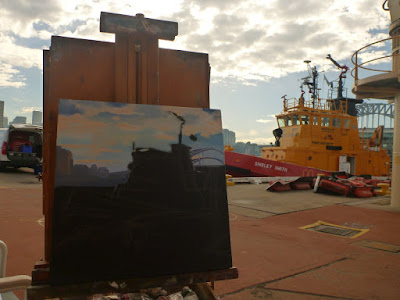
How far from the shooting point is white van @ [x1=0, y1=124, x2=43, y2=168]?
1292 cm

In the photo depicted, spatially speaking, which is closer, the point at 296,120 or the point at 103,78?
the point at 103,78

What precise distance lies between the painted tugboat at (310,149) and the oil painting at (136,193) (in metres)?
13.5

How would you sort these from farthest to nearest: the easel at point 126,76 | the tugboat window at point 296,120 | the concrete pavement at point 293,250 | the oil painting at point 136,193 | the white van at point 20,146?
the tugboat window at point 296,120, the white van at point 20,146, the concrete pavement at point 293,250, the easel at point 126,76, the oil painting at point 136,193

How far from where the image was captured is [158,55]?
241 centimetres

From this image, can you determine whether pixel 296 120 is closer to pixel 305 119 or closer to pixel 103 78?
pixel 305 119

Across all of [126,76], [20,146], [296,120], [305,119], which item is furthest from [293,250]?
[296,120]

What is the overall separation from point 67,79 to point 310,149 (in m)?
15.7

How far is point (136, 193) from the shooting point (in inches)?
80.0

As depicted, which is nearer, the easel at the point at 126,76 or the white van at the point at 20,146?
the easel at the point at 126,76

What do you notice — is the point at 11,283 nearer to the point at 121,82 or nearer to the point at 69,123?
the point at 69,123

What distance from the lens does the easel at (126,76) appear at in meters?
2.12

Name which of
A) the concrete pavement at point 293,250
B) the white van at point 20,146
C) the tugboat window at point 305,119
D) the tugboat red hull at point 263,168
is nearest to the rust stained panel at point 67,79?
the concrete pavement at point 293,250

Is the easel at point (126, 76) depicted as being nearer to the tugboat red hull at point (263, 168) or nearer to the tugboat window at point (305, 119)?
the tugboat red hull at point (263, 168)

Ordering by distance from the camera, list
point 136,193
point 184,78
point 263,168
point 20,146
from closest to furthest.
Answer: point 136,193, point 184,78, point 20,146, point 263,168
